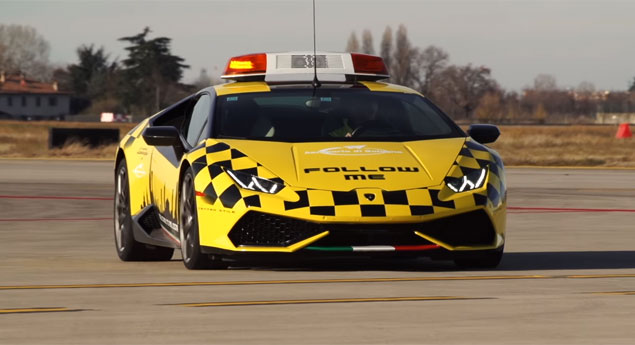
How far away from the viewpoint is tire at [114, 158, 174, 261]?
10.4 meters

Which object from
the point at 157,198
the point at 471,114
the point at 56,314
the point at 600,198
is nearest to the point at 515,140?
the point at 600,198

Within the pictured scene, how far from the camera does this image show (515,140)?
5347 cm

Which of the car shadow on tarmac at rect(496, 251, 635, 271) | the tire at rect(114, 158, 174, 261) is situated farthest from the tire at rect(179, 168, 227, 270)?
the car shadow on tarmac at rect(496, 251, 635, 271)

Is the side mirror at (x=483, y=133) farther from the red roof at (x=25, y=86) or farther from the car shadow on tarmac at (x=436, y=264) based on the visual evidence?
the red roof at (x=25, y=86)

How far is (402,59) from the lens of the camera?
141000 mm

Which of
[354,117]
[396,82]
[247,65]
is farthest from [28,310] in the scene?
[396,82]

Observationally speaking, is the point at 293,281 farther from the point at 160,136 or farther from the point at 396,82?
the point at 396,82

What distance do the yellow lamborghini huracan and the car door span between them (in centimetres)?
2

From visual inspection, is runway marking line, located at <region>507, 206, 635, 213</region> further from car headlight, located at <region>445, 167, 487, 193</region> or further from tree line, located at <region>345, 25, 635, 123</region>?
tree line, located at <region>345, 25, 635, 123</region>

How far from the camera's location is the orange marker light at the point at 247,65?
10.4 m

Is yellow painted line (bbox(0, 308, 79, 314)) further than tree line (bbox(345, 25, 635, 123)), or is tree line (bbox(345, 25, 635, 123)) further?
tree line (bbox(345, 25, 635, 123))

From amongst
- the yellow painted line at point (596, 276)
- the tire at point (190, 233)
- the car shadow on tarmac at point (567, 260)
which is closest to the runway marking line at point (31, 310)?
the tire at point (190, 233)

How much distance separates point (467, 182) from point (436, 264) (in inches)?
40.3

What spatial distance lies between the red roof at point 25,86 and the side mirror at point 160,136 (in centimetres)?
15478
